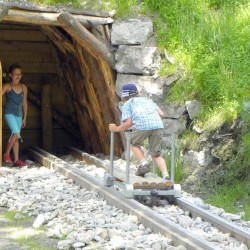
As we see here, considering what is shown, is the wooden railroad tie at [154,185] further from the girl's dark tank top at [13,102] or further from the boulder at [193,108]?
the girl's dark tank top at [13,102]

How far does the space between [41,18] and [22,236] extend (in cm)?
531

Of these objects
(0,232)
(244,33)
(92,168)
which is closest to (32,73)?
(92,168)

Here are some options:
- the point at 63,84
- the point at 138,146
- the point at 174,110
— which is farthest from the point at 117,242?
the point at 63,84

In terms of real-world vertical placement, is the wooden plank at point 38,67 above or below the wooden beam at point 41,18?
below

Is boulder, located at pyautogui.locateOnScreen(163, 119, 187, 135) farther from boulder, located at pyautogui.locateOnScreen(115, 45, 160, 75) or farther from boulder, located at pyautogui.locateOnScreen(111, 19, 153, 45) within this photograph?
boulder, located at pyautogui.locateOnScreen(111, 19, 153, 45)

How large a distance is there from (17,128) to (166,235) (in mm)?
6427

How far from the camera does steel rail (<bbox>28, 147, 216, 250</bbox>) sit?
640cm

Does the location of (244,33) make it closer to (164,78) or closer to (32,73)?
(164,78)

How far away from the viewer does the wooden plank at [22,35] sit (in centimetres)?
1523

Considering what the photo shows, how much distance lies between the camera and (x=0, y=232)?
7.36 meters

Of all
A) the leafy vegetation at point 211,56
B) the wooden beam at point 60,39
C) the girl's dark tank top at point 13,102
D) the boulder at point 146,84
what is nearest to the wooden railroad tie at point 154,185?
the leafy vegetation at point 211,56

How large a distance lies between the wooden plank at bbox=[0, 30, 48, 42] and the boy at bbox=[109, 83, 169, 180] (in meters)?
6.76

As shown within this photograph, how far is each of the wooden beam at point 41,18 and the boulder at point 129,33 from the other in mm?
229

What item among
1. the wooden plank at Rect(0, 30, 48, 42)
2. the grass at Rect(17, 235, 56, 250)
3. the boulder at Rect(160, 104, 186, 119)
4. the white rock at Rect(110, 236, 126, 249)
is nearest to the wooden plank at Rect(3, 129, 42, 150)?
the wooden plank at Rect(0, 30, 48, 42)
